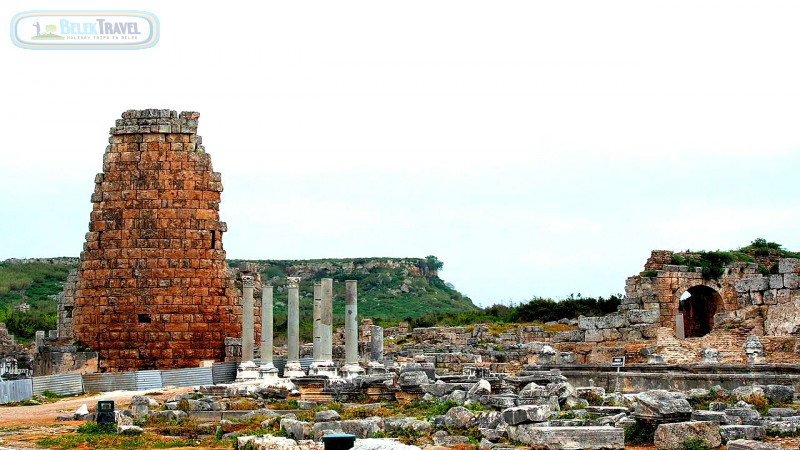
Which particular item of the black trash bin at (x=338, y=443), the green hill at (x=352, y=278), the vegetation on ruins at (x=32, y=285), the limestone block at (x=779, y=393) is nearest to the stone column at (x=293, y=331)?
the limestone block at (x=779, y=393)

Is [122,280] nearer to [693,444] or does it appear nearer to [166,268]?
[166,268]

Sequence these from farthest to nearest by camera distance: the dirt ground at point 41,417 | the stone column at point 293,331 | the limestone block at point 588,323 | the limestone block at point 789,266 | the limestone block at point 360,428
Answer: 1. the limestone block at point 588,323
2. the limestone block at point 789,266
3. the stone column at point 293,331
4. the dirt ground at point 41,417
5. the limestone block at point 360,428

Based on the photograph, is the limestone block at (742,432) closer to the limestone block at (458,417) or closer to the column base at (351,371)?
the limestone block at (458,417)

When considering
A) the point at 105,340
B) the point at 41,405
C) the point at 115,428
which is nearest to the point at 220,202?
the point at 105,340

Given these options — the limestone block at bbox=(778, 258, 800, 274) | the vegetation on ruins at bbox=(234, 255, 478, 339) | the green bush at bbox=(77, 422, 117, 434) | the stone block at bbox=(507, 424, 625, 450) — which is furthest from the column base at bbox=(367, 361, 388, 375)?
the vegetation on ruins at bbox=(234, 255, 478, 339)

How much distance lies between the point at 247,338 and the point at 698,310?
16.9m

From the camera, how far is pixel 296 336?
2731 cm

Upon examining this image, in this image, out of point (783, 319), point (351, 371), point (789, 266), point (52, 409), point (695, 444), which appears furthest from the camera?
point (789, 266)

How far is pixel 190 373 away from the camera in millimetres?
27797

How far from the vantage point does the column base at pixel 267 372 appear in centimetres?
2578

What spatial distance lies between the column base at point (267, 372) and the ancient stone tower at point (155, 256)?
3.74 m

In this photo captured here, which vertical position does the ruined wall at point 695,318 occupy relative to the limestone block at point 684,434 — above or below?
above

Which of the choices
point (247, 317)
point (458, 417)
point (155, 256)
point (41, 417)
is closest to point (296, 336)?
point (247, 317)

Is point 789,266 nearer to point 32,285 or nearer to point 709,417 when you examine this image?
point 709,417
